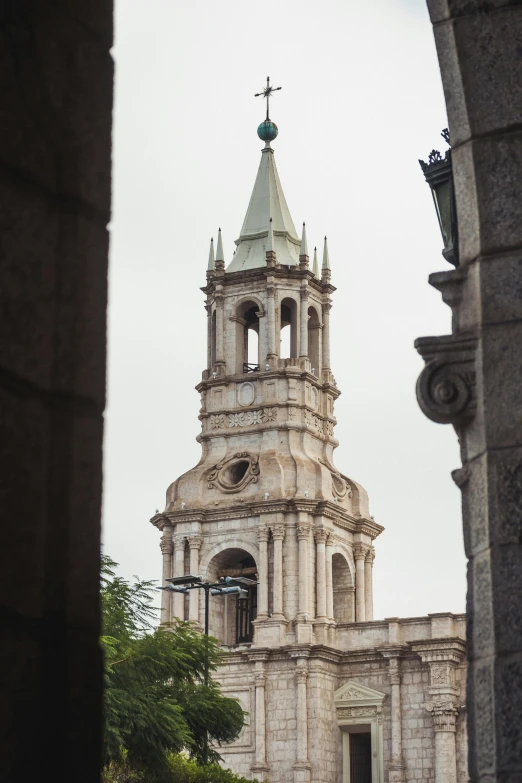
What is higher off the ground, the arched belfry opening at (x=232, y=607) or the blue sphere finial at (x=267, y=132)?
the blue sphere finial at (x=267, y=132)

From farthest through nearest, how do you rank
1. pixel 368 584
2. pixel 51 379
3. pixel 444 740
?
pixel 368 584 < pixel 444 740 < pixel 51 379

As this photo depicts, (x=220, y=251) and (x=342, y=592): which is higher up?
(x=220, y=251)

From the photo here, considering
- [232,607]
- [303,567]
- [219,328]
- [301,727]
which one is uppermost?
[219,328]

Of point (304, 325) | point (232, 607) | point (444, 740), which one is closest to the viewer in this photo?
point (444, 740)

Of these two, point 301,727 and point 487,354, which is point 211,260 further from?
point 487,354

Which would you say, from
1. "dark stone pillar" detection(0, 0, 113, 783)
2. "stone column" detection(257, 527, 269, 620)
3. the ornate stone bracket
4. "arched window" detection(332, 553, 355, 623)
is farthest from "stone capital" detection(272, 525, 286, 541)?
"dark stone pillar" detection(0, 0, 113, 783)

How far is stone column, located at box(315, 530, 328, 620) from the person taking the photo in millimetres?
53250

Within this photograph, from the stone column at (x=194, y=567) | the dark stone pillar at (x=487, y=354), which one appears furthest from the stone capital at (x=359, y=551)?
the dark stone pillar at (x=487, y=354)

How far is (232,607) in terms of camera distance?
5541 centimetres

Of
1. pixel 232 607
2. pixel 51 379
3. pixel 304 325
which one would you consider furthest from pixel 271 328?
pixel 51 379

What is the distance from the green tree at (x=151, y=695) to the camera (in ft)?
84.8

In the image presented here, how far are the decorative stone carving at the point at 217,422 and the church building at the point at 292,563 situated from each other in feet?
0.15

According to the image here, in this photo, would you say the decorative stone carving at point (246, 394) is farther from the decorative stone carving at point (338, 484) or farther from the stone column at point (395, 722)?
the stone column at point (395, 722)

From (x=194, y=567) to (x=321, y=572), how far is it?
437 centimetres
